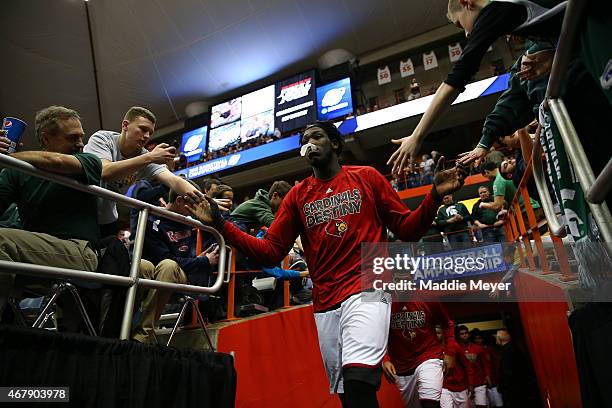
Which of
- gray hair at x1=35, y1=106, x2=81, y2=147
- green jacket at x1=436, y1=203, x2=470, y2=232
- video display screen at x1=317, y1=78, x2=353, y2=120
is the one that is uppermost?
video display screen at x1=317, y1=78, x2=353, y2=120

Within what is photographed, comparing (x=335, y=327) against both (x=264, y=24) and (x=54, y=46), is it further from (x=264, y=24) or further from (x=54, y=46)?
(x=264, y=24)

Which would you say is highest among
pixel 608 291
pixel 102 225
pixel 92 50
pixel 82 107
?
pixel 92 50

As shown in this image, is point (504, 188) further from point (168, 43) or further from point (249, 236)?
point (168, 43)

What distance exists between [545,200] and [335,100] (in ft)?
44.9

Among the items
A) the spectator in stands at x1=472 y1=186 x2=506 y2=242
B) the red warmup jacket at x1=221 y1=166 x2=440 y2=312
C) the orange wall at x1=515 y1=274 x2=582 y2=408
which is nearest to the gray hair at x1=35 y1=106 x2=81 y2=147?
the red warmup jacket at x1=221 y1=166 x2=440 y2=312

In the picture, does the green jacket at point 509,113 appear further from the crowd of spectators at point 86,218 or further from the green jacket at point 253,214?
the green jacket at point 253,214

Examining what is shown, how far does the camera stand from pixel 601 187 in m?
1.02

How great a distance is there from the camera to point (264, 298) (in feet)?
16.1

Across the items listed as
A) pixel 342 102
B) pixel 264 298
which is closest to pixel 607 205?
pixel 264 298

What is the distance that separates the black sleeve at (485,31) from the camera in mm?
1299

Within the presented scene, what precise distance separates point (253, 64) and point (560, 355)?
16278 mm

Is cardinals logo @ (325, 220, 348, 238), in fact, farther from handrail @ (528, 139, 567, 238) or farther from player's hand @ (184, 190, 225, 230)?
handrail @ (528, 139, 567, 238)

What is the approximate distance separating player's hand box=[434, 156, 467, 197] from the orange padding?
1.90m

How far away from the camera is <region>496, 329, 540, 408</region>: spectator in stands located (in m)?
6.71
